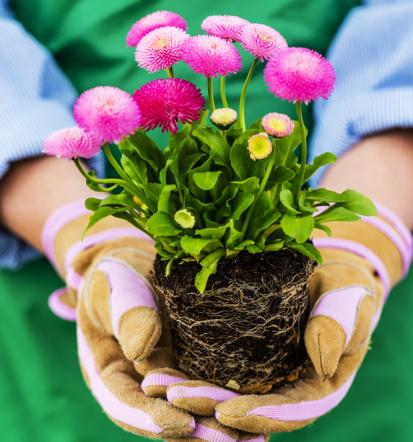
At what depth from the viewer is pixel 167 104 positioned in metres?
0.41

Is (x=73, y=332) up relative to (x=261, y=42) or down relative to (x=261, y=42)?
down

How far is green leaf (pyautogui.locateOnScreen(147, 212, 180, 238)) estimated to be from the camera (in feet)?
1.43

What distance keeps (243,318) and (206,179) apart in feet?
0.39

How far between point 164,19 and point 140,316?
24 cm

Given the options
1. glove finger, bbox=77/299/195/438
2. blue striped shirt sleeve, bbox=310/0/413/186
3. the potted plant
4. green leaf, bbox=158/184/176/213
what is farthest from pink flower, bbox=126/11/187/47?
blue striped shirt sleeve, bbox=310/0/413/186

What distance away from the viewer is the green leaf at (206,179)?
422 mm

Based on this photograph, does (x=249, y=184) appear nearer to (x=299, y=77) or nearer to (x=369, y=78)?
(x=299, y=77)

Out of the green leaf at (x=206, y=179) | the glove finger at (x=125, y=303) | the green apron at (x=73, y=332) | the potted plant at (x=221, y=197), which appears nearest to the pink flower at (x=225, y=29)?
the potted plant at (x=221, y=197)

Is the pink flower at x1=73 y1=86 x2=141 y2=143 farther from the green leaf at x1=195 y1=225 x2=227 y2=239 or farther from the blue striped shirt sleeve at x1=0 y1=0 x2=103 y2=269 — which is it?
the blue striped shirt sleeve at x1=0 y1=0 x2=103 y2=269

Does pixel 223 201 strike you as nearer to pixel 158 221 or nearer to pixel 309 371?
pixel 158 221

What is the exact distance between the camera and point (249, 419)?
484 mm

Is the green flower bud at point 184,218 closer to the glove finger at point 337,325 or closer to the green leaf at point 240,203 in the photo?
the green leaf at point 240,203

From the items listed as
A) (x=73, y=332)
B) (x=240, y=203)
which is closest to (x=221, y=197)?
(x=240, y=203)

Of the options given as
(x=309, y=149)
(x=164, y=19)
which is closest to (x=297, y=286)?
(x=164, y=19)
